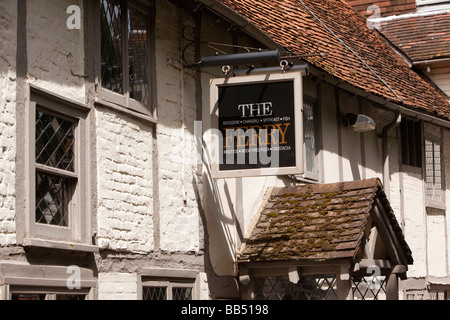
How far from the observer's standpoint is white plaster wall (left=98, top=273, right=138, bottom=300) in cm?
868

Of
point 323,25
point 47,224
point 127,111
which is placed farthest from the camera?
point 323,25

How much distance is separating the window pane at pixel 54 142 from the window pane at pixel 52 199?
4.9 inches

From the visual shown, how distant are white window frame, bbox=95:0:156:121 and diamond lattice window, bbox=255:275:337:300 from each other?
2.70 metres

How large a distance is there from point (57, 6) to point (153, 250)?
8.56ft

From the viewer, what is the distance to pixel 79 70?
28.5 feet

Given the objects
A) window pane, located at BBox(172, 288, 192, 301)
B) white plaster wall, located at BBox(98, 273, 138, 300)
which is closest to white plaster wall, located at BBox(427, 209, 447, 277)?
window pane, located at BBox(172, 288, 192, 301)

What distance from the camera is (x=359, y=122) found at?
13.8 m

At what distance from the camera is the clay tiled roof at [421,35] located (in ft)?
62.3

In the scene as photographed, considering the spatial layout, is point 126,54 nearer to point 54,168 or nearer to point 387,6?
point 54,168

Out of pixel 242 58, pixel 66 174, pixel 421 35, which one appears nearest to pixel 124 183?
pixel 66 174

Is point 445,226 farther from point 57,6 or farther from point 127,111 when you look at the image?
point 57,6

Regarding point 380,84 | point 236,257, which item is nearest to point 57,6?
point 236,257

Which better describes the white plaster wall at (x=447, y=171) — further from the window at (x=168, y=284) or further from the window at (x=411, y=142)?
the window at (x=168, y=284)

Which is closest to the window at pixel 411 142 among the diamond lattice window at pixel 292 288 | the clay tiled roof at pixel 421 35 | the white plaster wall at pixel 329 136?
the clay tiled roof at pixel 421 35
